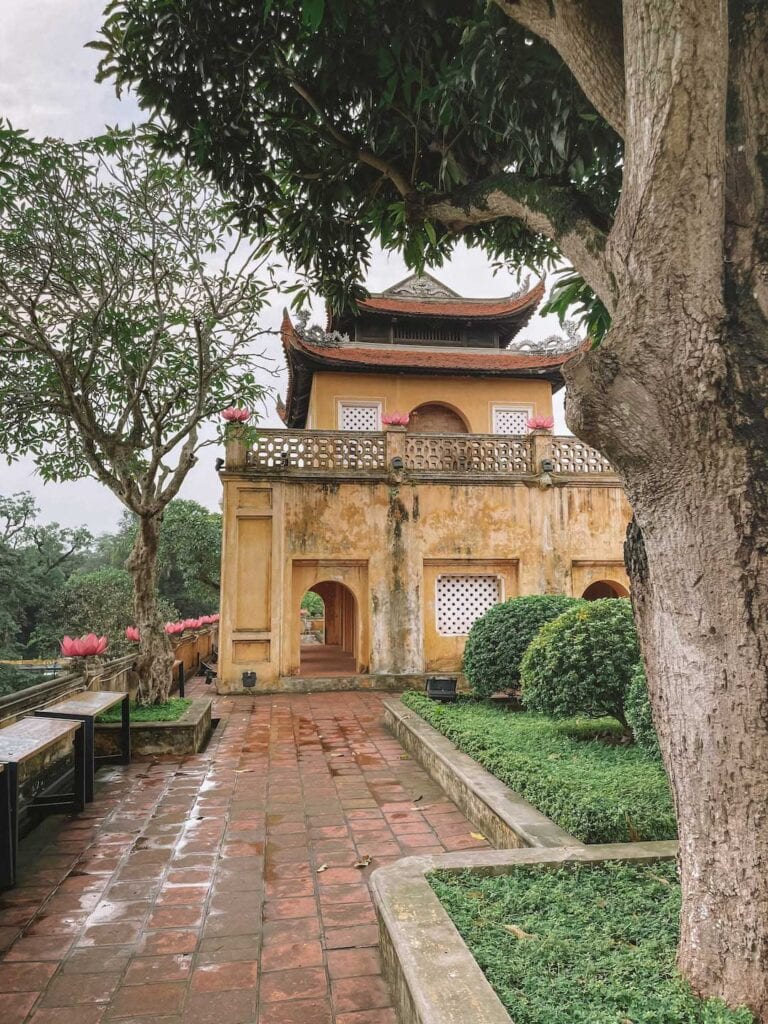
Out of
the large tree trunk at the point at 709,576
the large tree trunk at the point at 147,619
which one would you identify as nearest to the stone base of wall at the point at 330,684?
the large tree trunk at the point at 147,619

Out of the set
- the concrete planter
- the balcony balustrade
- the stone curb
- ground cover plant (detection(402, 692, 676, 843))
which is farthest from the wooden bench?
the balcony balustrade

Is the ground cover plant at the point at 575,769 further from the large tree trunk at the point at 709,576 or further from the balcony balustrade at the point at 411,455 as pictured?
the balcony balustrade at the point at 411,455

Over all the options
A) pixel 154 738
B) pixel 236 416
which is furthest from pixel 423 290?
pixel 154 738

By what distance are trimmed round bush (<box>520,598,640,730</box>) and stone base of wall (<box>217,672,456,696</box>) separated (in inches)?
260

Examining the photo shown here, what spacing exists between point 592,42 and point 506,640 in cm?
699

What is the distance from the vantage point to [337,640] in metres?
22.5

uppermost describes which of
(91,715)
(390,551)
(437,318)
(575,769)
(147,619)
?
(437,318)

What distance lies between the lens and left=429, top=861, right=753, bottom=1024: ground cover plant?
224cm

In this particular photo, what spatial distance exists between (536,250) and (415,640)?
9137mm

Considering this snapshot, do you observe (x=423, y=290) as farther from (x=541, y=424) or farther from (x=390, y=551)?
(x=390, y=551)

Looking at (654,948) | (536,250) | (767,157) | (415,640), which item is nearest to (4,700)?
(654,948)

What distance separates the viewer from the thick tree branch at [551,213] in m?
3.03

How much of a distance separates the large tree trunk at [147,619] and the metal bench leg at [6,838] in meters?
4.44

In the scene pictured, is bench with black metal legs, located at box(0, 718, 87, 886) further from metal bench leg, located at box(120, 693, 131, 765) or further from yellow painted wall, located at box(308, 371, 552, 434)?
yellow painted wall, located at box(308, 371, 552, 434)
